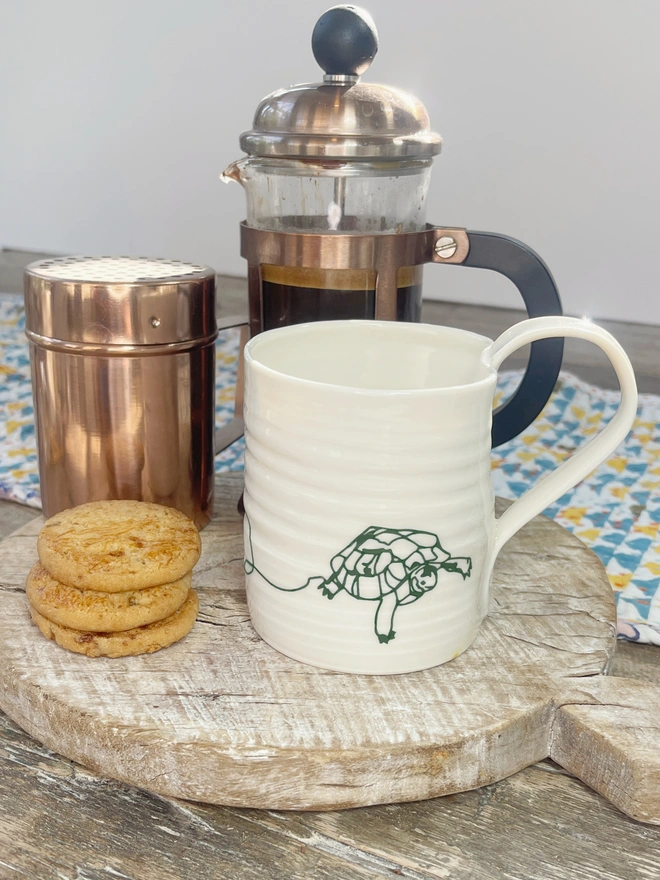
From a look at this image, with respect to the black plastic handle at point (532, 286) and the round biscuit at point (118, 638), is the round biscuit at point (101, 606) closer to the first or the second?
the round biscuit at point (118, 638)

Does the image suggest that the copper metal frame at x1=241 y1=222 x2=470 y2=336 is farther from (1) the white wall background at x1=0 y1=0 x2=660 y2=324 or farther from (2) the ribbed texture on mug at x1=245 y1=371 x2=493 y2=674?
(1) the white wall background at x1=0 y1=0 x2=660 y2=324

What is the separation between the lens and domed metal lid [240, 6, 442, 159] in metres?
0.54

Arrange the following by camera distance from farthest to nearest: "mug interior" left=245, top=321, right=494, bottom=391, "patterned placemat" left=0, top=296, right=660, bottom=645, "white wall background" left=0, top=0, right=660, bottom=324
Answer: "white wall background" left=0, top=0, right=660, bottom=324 → "patterned placemat" left=0, top=296, right=660, bottom=645 → "mug interior" left=245, top=321, right=494, bottom=391

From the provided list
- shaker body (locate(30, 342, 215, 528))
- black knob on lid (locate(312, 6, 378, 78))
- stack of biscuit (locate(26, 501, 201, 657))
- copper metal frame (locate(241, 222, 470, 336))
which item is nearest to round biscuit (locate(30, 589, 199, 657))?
stack of biscuit (locate(26, 501, 201, 657))

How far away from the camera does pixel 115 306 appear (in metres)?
0.55

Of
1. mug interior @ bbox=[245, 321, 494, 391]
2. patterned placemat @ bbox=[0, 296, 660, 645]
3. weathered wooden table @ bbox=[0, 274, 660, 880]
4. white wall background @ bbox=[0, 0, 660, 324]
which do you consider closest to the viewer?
weathered wooden table @ bbox=[0, 274, 660, 880]

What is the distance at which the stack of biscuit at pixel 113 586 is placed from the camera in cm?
45

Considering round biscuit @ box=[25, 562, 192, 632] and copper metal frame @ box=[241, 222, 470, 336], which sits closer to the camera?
round biscuit @ box=[25, 562, 192, 632]

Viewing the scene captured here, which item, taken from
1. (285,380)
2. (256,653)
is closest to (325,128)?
(285,380)

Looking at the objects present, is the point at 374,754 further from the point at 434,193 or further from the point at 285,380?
the point at 434,193

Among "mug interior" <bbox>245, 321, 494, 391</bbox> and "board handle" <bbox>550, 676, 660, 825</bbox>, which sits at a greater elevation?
"mug interior" <bbox>245, 321, 494, 391</bbox>

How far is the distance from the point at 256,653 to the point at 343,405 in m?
0.15

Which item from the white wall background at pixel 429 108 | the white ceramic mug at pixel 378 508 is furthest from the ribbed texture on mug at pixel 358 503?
the white wall background at pixel 429 108

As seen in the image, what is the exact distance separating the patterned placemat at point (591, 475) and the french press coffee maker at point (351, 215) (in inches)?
6.8
